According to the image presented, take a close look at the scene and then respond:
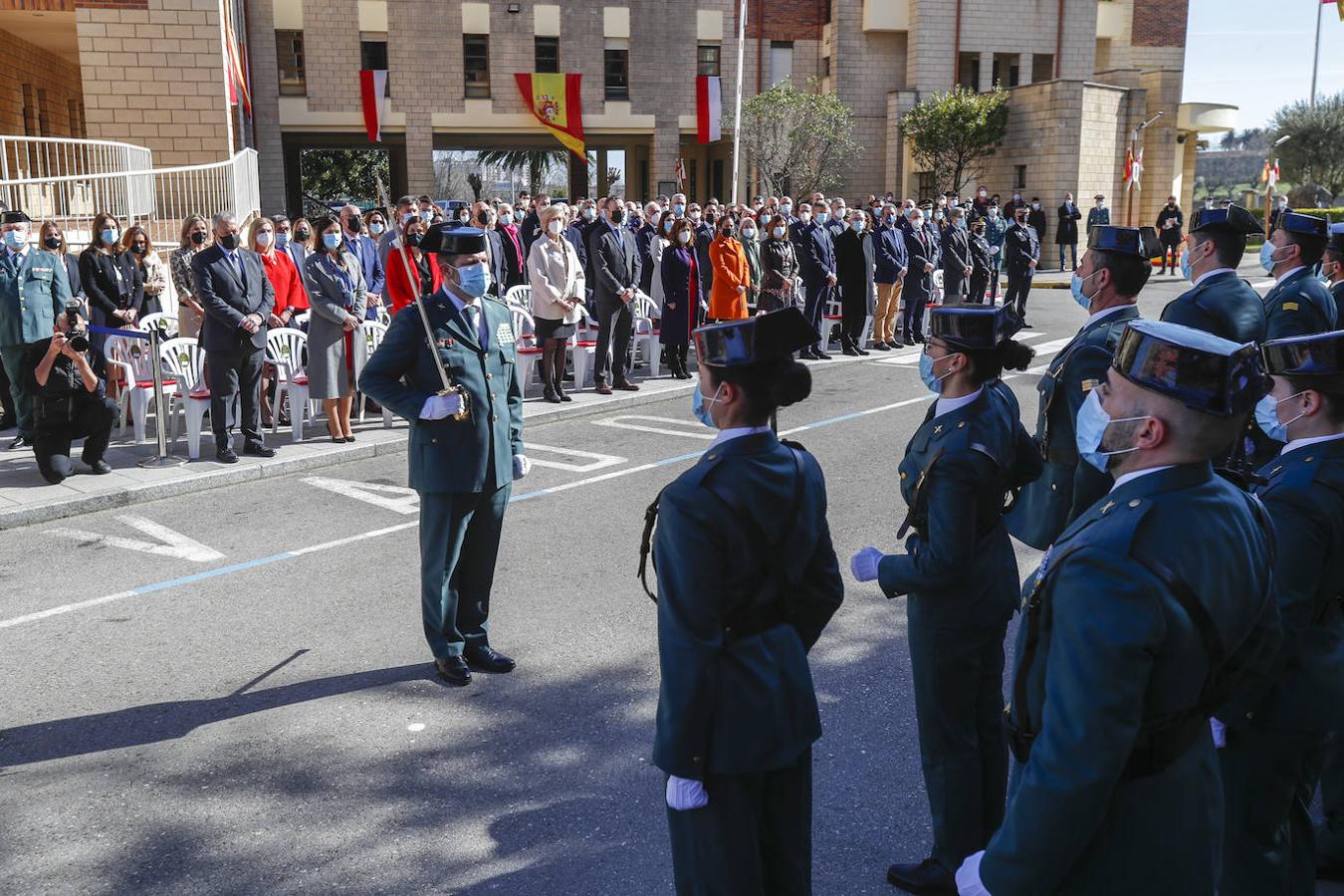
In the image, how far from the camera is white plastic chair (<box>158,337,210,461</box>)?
34.5ft

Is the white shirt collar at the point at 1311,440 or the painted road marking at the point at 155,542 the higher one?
the white shirt collar at the point at 1311,440

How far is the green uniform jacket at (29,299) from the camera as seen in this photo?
1016 cm

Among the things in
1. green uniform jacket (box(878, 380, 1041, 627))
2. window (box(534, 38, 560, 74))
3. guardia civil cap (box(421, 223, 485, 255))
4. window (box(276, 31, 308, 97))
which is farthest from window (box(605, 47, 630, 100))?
green uniform jacket (box(878, 380, 1041, 627))

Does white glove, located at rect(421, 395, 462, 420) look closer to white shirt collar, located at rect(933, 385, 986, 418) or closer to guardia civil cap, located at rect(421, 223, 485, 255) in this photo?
guardia civil cap, located at rect(421, 223, 485, 255)

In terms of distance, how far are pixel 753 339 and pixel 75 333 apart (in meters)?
8.33

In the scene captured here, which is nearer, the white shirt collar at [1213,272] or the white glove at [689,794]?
the white glove at [689,794]

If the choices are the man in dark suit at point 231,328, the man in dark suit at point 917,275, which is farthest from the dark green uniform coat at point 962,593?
the man in dark suit at point 917,275

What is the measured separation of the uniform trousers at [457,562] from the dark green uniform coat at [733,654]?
282cm

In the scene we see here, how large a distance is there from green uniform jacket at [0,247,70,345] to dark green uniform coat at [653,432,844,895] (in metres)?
9.22

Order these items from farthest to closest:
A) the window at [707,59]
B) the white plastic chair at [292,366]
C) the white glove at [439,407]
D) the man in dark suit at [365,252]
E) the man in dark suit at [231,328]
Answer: the window at [707,59]
the man in dark suit at [365,252]
the white plastic chair at [292,366]
the man in dark suit at [231,328]
the white glove at [439,407]

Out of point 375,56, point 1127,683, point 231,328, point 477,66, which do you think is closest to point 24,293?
point 231,328

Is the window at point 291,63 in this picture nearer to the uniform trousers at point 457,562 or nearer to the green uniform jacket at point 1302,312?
the uniform trousers at point 457,562

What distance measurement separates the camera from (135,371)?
36.4 feet

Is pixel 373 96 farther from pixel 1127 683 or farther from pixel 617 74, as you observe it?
pixel 1127 683
